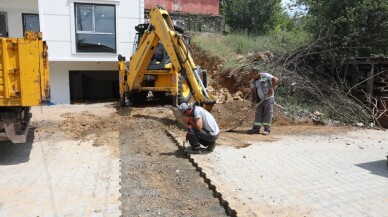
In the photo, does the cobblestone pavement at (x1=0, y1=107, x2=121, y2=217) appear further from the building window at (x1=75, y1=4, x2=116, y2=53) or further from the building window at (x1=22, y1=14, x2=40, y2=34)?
the building window at (x1=22, y1=14, x2=40, y2=34)

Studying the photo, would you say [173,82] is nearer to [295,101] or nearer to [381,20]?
[295,101]

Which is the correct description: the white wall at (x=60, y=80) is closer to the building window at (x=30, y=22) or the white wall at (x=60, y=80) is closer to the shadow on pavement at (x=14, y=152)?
the building window at (x=30, y=22)

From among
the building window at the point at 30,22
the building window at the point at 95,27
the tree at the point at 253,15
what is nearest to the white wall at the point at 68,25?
the building window at the point at 95,27

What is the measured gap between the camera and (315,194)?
461cm

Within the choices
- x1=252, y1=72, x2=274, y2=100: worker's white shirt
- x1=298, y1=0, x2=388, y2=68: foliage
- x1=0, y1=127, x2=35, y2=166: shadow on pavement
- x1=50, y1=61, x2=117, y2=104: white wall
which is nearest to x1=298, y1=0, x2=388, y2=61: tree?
x1=298, y1=0, x2=388, y2=68: foliage

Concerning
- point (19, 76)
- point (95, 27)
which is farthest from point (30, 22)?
point (19, 76)

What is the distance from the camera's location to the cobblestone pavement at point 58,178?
431 centimetres

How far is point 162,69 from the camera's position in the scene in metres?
10.8

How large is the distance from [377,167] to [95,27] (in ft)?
37.9

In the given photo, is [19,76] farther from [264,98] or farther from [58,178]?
[264,98]

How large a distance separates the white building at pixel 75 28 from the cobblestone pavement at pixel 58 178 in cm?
703

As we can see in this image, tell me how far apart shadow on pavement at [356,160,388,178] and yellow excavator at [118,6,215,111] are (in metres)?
3.24

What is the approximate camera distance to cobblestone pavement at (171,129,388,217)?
13.8ft

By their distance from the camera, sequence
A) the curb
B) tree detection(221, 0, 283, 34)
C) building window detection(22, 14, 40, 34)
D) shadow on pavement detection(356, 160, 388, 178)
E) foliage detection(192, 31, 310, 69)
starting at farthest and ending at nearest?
tree detection(221, 0, 283, 34), building window detection(22, 14, 40, 34), foliage detection(192, 31, 310, 69), shadow on pavement detection(356, 160, 388, 178), the curb
